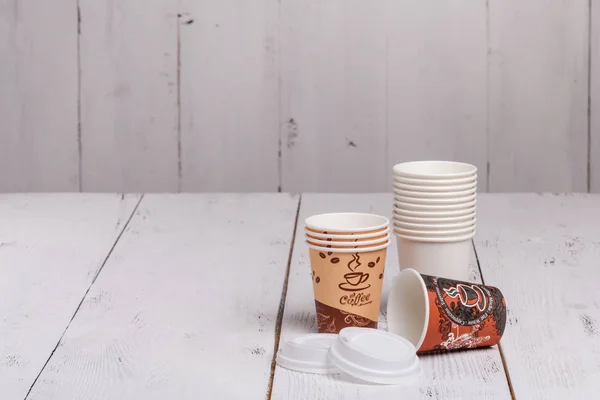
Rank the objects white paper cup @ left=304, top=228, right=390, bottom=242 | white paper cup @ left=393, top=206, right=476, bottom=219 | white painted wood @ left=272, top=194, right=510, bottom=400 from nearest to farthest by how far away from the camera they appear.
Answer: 1. white painted wood @ left=272, top=194, right=510, bottom=400
2. white paper cup @ left=304, top=228, right=390, bottom=242
3. white paper cup @ left=393, top=206, right=476, bottom=219

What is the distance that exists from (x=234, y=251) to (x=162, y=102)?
40.8 inches

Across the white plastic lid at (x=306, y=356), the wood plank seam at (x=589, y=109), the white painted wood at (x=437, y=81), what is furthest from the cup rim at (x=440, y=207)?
the wood plank seam at (x=589, y=109)

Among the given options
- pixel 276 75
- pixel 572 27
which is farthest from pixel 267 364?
pixel 572 27

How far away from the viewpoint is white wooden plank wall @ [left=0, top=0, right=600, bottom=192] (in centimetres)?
238

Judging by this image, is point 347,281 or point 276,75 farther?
point 276,75

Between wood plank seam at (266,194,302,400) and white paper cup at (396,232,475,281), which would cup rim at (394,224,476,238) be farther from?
wood plank seam at (266,194,302,400)

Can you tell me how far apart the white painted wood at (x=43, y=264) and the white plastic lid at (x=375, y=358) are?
1.04 ft

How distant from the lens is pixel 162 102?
2438 mm

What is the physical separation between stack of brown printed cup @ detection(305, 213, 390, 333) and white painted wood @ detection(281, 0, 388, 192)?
53.5 inches

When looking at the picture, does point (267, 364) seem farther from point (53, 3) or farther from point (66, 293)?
point (53, 3)

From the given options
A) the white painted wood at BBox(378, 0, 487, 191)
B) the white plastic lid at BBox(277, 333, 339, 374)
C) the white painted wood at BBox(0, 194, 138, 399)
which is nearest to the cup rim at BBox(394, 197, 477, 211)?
the white plastic lid at BBox(277, 333, 339, 374)

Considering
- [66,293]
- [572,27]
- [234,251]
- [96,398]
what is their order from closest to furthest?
[96,398]
[66,293]
[234,251]
[572,27]

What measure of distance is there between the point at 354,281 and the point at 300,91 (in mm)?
1416

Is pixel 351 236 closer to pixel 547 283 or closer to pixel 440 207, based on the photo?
pixel 440 207
